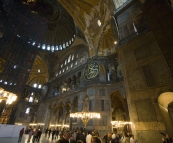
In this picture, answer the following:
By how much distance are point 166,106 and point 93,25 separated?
12207 millimetres

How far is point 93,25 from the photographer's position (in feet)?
44.4

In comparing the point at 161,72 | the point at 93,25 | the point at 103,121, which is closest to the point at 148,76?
the point at 161,72

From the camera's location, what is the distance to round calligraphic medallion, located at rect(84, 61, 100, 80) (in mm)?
11727

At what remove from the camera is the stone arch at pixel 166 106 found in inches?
136

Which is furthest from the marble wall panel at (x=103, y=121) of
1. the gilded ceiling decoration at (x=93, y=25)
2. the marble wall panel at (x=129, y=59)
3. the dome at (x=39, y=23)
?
the dome at (x=39, y=23)

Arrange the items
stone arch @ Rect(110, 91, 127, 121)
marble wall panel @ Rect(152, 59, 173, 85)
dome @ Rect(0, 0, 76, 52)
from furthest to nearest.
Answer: stone arch @ Rect(110, 91, 127, 121)
dome @ Rect(0, 0, 76, 52)
marble wall panel @ Rect(152, 59, 173, 85)

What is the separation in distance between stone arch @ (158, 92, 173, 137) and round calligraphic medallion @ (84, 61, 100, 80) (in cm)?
796

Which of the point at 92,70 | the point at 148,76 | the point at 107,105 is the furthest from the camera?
the point at 92,70

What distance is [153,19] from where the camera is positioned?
3672mm

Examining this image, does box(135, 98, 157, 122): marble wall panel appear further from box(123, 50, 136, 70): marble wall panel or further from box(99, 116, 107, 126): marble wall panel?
box(99, 116, 107, 126): marble wall panel

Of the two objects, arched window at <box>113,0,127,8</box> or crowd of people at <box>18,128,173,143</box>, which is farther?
arched window at <box>113,0,127,8</box>

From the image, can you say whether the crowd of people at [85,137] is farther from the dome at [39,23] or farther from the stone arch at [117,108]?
the dome at [39,23]

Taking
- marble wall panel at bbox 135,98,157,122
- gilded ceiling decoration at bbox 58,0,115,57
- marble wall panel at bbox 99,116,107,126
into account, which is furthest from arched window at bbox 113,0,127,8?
marble wall panel at bbox 99,116,107,126

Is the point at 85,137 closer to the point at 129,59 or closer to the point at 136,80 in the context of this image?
the point at 136,80
